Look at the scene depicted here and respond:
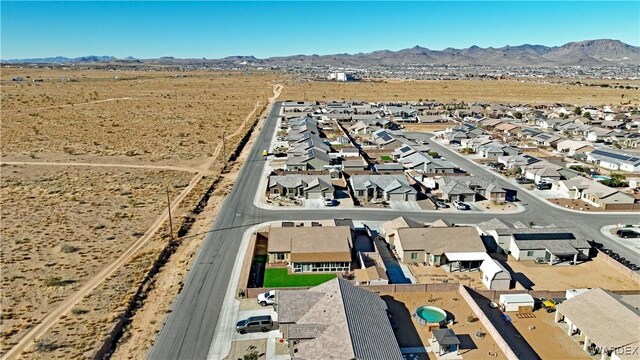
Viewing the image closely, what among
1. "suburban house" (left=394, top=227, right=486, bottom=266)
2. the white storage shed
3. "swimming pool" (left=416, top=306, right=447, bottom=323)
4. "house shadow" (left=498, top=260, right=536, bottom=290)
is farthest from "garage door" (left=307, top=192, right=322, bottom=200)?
the white storage shed

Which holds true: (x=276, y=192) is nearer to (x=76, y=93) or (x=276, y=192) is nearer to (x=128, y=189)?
(x=128, y=189)

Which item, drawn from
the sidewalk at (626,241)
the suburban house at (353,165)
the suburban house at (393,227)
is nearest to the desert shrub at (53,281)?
the suburban house at (393,227)

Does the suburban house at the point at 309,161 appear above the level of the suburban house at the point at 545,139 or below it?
below

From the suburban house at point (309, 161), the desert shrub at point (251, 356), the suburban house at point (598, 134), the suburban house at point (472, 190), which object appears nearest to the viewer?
the desert shrub at point (251, 356)

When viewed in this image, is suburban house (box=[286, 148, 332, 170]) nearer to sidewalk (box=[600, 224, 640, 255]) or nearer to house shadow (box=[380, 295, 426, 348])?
house shadow (box=[380, 295, 426, 348])

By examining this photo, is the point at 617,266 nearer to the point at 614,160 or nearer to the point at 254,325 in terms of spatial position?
the point at 254,325

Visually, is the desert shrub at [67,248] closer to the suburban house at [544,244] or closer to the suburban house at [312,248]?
the suburban house at [312,248]

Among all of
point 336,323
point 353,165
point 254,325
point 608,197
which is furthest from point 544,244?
point 353,165
